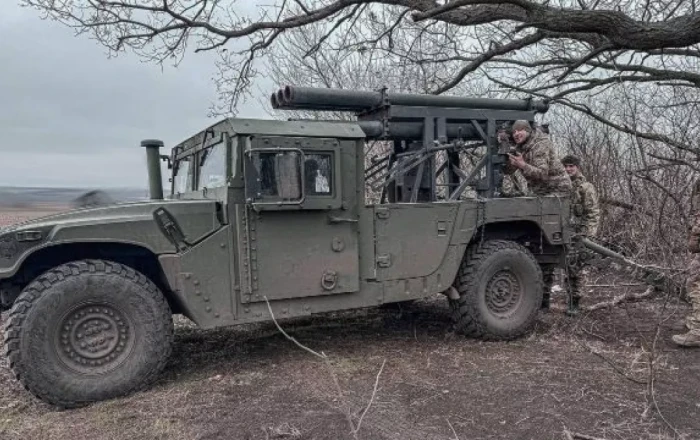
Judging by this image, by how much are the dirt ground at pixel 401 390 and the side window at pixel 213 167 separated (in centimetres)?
150

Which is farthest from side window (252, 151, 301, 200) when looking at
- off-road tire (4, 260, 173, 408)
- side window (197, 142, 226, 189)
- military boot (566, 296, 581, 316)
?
military boot (566, 296, 581, 316)

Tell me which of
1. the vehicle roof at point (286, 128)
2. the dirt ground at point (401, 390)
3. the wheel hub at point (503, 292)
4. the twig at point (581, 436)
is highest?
the vehicle roof at point (286, 128)

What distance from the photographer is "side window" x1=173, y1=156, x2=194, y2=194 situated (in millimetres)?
5539

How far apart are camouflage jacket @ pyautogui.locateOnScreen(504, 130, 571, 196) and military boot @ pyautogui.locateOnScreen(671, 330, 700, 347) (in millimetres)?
1792

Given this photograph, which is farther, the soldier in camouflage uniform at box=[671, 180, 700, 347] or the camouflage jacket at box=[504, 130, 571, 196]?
the camouflage jacket at box=[504, 130, 571, 196]

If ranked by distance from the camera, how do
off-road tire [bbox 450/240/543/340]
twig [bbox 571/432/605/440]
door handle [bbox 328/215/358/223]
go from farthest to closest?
1. off-road tire [bbox 450/240/543/340]
2. door handle [bbox 328/215/358/223]
3. twig [bbox 571/432/605/440]

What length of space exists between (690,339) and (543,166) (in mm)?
2110

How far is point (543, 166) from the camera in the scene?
20.8 ft

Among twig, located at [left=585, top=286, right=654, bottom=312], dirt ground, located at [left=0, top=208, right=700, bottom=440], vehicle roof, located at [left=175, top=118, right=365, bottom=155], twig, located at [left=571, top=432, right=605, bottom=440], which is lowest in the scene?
dirt ground, located at [left=0, top=208, right=700, bottom=440]

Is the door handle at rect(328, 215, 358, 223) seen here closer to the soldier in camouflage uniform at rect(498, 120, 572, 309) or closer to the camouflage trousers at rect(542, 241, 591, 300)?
the soldier in camouflage uniform at rect(498, 120, 572, 309)

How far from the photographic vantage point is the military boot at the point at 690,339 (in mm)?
5332

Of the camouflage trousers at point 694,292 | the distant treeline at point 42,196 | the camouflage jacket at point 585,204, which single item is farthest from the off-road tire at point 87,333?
the camouflage jacket at point 585,204

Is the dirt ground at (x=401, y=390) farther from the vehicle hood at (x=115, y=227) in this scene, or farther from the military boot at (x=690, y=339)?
the vehicle hood at (x=115, y=227)

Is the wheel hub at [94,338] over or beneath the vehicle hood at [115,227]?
beneath
